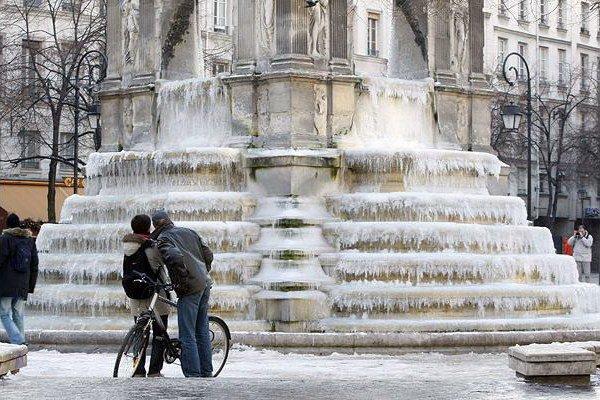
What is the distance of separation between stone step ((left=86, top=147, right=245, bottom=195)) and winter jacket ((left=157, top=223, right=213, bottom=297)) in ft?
24.6

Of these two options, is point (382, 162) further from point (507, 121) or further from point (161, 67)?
point (507, 121)

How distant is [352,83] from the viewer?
918 inches

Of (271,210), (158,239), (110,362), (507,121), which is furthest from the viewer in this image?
(507,121)

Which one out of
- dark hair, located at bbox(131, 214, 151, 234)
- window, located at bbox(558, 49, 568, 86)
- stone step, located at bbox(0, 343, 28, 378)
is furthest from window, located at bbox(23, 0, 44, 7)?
stone step, located at bbox(0, 343, 28, 378)

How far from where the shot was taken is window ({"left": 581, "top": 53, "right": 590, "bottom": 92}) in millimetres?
78131

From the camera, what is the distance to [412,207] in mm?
21453

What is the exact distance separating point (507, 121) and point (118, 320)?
19438mm

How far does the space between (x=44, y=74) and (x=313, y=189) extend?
122 feet

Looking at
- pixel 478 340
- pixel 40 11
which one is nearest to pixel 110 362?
pixel 478 340

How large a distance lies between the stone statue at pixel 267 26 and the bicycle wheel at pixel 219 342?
6944mm

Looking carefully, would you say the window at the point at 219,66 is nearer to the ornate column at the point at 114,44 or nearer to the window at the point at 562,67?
the ornate column at the point at 114,44

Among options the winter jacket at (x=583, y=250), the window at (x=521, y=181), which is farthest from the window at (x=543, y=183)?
the winter jacket at (x=583, y=250)

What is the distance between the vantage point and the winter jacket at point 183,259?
570 inches

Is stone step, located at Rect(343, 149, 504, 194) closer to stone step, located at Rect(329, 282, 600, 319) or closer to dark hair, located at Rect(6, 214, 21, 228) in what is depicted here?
stone step, located at Rect(329, 282, 600, 319)
